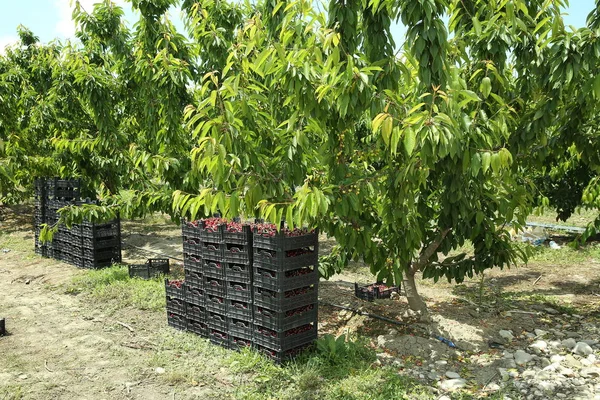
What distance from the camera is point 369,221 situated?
4863mm

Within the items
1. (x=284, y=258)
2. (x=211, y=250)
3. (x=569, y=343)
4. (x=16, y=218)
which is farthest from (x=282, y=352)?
(x=16, y=218)

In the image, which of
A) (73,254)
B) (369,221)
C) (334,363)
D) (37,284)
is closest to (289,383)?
(334,363)

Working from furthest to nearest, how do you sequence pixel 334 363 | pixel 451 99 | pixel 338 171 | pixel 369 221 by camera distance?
pixel 369 221, pixel 334 363, pixel 338 171, pixel 451 99

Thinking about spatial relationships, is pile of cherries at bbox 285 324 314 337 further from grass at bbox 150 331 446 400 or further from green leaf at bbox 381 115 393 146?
green leaf at bbox 381 115 393 146

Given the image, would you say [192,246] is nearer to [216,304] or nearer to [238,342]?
[216,304]

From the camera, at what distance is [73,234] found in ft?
30.2

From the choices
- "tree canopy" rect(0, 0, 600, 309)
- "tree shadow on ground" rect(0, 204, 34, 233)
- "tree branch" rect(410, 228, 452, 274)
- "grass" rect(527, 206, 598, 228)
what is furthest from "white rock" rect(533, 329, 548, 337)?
"tree shadow on ground" rect(0, 204, 34, 233)

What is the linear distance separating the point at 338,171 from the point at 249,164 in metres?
0.76

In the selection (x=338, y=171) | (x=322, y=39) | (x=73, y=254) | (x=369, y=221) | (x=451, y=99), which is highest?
(x=322, y=39)

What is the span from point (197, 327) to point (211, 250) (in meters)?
0.95

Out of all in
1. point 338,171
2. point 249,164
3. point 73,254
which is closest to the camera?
point 249,164

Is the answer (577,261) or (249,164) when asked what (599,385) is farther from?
(577,261)

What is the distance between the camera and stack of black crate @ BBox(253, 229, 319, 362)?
14.6 ft

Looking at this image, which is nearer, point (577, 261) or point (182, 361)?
point (182, 361)
